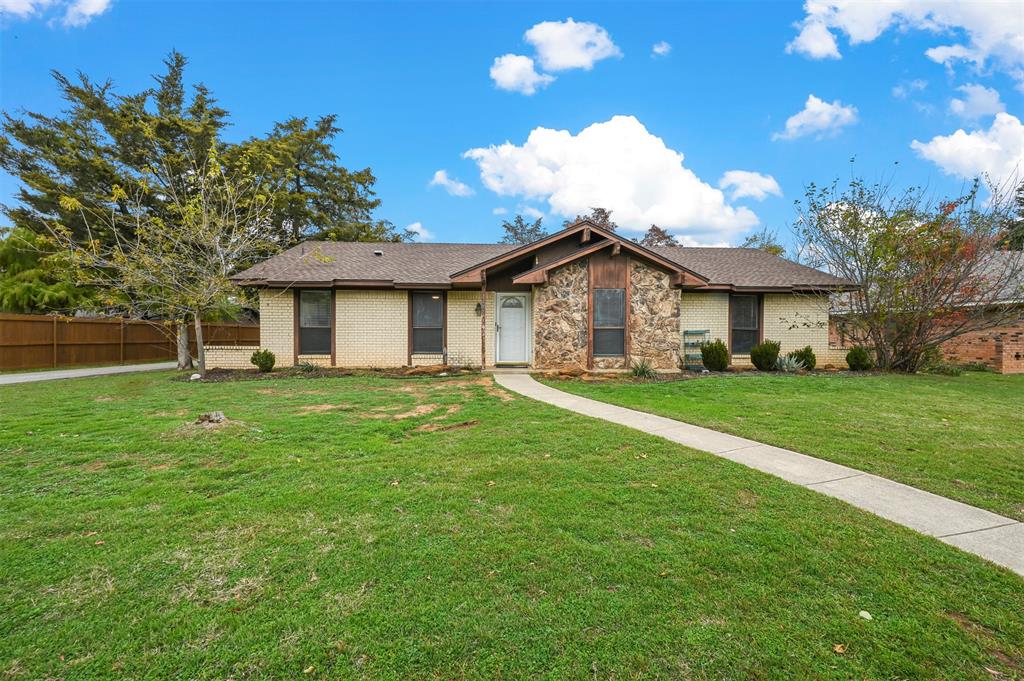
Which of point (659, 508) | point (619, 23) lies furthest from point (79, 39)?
point (659, 508)

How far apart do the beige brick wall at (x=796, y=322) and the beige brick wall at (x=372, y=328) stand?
11.4 m

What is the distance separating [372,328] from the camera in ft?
44.8

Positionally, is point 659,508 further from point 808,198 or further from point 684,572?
point 808,198

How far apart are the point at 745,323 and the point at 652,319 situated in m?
4.04

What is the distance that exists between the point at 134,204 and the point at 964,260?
2826 cm

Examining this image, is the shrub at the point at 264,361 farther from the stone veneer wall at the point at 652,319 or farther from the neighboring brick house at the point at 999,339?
the neighboring brick house at the point at 999,339

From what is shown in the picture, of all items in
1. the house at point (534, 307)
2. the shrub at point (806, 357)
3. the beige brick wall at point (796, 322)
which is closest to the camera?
the house at point (534, 307)

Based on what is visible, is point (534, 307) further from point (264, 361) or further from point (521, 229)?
Answer: point (521, 229)

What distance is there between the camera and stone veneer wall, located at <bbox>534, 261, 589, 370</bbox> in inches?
482

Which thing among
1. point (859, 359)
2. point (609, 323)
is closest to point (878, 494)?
point (609, 323)

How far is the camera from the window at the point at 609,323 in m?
12.4

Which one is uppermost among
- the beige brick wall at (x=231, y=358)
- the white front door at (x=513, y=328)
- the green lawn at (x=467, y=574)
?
the white front door at (x=513, y=328)

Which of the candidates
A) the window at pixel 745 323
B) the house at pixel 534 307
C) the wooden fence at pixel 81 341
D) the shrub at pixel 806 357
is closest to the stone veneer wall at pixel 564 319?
the house at pixel 534 307

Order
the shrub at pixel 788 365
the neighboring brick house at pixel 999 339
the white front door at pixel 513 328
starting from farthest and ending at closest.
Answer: the white front door at pixel 513 328, the neighboring brick house at pixel 999 339, the shrub at pixel 788 365
